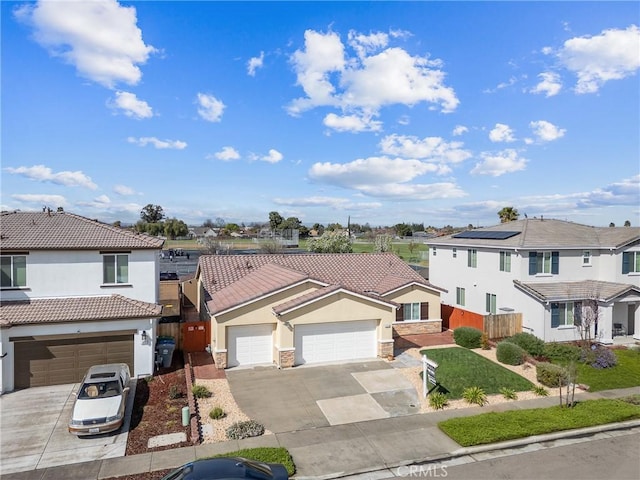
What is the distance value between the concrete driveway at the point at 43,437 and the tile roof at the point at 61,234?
590cm

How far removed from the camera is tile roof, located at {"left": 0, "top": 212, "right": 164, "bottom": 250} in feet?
55.0

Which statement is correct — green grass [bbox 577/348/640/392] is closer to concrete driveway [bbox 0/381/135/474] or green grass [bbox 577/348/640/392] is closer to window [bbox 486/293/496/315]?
window [bbox 486/293/496/315]

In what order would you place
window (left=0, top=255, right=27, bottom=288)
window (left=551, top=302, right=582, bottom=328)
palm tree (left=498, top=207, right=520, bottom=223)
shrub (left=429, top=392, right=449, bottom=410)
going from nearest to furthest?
shrub (left=429, top=392, right=449, bottom=410)
window (left=0, top=255, right=27, bottom=288)
window (left=551, top=302, right=582, bottom=328)
palm tree (left=498, top=207, right=520, bottom=223)

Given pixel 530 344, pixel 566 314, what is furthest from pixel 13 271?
pixel 566 314

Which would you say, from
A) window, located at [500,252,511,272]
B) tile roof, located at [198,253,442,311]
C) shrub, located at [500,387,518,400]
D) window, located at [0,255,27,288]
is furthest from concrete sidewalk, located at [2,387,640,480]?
window, located at [500,252,511,272]

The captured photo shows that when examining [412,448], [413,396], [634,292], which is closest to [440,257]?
[634,292]

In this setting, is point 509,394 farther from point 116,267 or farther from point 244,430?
point 116,267

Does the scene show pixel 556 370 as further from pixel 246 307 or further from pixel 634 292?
pixel 246 307

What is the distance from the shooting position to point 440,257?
1232 inches

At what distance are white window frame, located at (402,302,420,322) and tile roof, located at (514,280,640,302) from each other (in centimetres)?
599

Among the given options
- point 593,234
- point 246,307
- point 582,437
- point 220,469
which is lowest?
point 582,437

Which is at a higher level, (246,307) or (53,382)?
(246,307)

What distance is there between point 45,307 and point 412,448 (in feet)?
49.2

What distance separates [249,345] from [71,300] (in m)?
7.78
